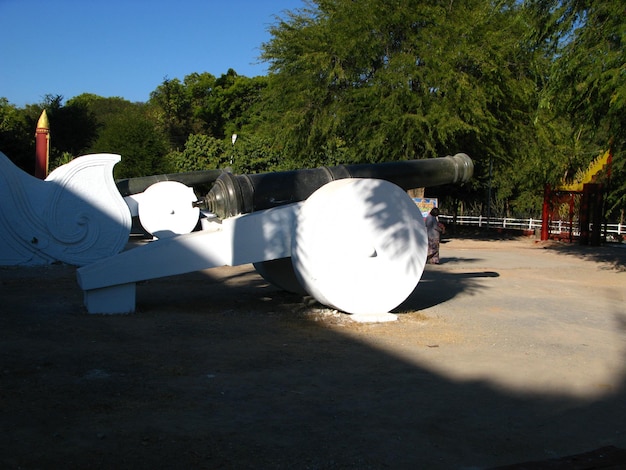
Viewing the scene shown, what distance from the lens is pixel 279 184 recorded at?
9461mm

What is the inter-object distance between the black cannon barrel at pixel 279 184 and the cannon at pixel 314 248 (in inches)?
0.7

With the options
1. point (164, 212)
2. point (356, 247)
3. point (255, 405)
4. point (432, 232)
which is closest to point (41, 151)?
point (164, 212)

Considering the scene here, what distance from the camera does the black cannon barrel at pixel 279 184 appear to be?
29.9 feet

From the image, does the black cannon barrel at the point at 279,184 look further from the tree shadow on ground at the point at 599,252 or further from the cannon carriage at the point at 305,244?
the tree shadow on ground at the point at 599,252

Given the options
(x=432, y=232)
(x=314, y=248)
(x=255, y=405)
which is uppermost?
(x=314, y=248)

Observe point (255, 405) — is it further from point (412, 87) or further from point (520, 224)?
point (520, 224)

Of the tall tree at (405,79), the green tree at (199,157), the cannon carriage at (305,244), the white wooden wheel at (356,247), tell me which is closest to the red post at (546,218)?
the tall tree at (405,79)

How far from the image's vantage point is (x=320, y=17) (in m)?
27.6

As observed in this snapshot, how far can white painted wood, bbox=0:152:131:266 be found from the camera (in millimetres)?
14727

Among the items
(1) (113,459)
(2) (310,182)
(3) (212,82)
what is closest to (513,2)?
(2) (310,182)

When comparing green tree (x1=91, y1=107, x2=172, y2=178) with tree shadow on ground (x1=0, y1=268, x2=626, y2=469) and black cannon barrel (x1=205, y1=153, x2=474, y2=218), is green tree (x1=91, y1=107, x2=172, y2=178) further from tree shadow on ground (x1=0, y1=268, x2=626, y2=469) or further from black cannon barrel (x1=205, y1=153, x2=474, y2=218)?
tree shadow on ground (x1=0, y1=268, x2=626, y2=469)

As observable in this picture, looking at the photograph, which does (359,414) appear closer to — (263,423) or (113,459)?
(263,423)

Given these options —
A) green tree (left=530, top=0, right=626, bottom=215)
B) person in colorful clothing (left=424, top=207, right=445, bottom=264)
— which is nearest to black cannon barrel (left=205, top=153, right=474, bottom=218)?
green tree (left=530, top=0, right=626, bottom=215)

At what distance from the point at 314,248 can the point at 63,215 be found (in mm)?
8645
